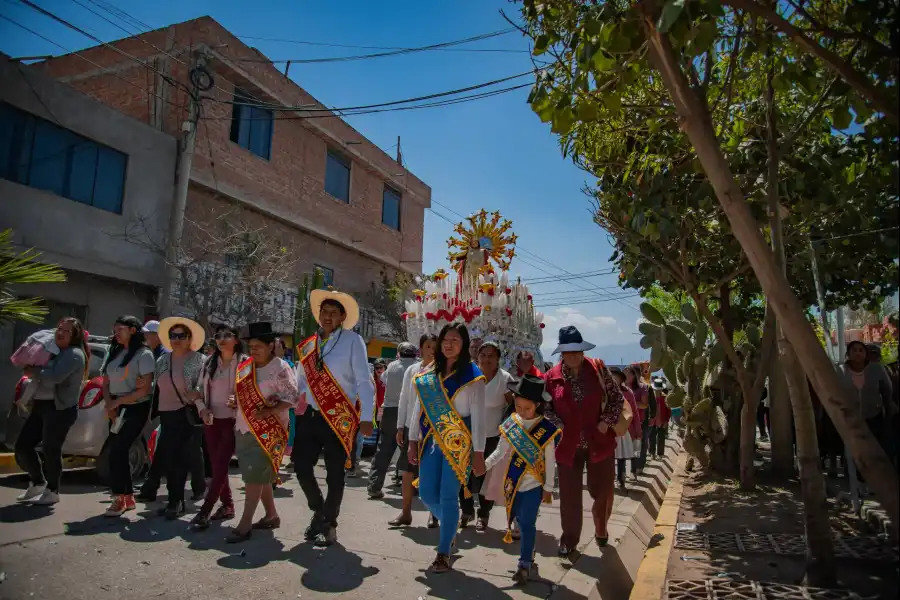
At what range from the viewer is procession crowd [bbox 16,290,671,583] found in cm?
460

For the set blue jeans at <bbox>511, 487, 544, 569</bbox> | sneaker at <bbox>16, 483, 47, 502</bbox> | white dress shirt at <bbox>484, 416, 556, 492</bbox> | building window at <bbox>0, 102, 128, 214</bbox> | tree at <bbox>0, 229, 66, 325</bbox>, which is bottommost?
sneaker at <bbox>16, 483, 47, 502</bbox>

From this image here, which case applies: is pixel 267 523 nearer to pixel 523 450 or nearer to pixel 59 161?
pixel 523 450

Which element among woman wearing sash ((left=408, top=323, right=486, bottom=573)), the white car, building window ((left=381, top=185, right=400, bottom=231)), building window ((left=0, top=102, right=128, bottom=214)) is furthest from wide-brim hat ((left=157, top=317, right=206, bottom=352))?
building window ((left=381, top=185, right=400, bottom=231))

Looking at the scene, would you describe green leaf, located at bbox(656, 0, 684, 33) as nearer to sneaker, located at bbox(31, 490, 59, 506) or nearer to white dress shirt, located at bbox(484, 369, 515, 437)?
white dress shirt, located at bbox(484, 369, 515, 437)

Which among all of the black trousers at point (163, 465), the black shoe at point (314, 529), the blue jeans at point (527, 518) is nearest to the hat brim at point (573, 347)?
the blue jeans at point (527, 518)

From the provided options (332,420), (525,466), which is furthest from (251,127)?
(525,466)

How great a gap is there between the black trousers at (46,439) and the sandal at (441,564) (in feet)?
12.3

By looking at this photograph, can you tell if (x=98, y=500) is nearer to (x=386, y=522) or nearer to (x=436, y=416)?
(x=386, y=522)

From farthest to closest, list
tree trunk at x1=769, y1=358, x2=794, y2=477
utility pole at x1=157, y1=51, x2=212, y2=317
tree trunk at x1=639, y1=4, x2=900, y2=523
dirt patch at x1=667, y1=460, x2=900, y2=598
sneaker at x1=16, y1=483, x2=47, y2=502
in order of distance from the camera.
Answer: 1. utility pole at x1=157, y1=51, x2=212, y2=317
2. tree trunk at x1=769, y1=358, x2=794, y2=477
3. sneaker at x1=16, y1=483, x2=47, y2=502
4. dirt patch at x1=667, y1=460, x2=900, y2=598
5. tree trunk at x1=639, y1=4, x2=900, y2=523

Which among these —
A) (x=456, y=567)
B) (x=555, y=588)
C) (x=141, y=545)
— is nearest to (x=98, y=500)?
(x=141, y=545)

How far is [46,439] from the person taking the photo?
580 cm

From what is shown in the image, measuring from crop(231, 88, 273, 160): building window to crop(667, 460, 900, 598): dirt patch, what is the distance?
1477cm

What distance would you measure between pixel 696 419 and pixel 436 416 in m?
5.81

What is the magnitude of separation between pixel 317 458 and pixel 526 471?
168 cm
